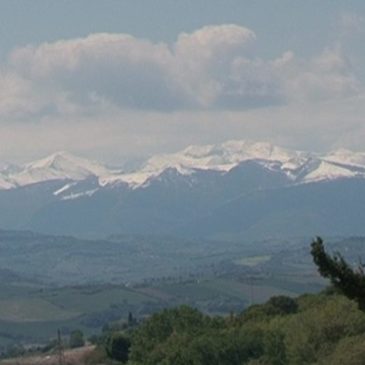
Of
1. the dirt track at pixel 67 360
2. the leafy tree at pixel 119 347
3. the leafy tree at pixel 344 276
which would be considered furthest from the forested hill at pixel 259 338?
the leafy tree at pixel 344 276

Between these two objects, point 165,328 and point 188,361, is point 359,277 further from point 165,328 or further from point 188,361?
point 165,328

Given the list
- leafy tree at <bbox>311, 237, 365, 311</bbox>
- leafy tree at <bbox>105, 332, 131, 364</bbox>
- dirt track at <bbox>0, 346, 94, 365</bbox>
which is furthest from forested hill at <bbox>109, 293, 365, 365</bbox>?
leafy tree at <bbox>311, 237, 365, 311</bbox>

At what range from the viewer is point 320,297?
114938 millimetres

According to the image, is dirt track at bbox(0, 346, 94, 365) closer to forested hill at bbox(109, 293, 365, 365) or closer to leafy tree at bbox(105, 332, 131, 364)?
leafy tree at bbox(105, 332, 131, 364)

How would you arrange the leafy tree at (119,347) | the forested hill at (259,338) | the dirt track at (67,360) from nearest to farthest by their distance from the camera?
1. the forested hill at (259,338)
2. the leafy tree at (119,347)
3. the dirt track at (67,360)

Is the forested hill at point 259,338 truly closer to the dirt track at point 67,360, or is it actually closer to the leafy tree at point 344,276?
the dirt track at point 67,360

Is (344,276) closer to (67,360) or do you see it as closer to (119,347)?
(119,347)

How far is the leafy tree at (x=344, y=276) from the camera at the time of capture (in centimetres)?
2900

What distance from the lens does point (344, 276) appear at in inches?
1148

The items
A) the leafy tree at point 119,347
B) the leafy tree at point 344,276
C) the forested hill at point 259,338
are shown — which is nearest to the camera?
the leafy tree at point 344,276

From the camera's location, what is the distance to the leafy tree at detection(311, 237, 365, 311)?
29.0 metres

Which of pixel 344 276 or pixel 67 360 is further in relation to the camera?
pixel 67 360

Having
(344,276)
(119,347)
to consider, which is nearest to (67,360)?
(119,347)

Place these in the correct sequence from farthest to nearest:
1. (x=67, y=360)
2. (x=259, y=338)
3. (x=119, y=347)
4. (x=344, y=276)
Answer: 1. (x=67, y=360)
2. (x=119, y=347)
3. (x=259, y=338)
4. (x=344, y=276)
